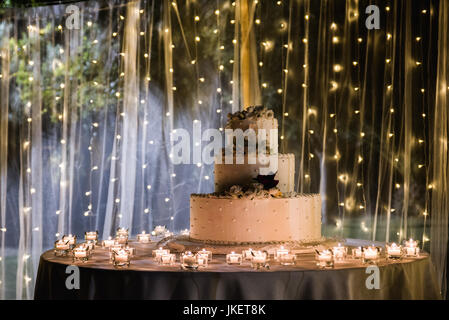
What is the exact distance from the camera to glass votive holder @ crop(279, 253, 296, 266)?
12.9ft

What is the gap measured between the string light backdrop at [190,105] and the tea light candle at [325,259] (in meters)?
1.88

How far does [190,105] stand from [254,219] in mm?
2215

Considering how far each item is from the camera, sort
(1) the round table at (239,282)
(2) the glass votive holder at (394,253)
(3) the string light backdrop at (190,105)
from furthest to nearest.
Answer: (3) the string light backdrop at (190,105)
(2) the glass votive holder at (394,253)
(1) the round table at (239,282)

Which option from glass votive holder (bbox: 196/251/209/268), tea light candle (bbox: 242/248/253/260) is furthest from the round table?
tea light candle (bbox: 242/248/253/260)

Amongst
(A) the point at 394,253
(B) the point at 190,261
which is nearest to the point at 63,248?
(B) the point at 190,261

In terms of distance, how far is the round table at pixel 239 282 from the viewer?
3.69m

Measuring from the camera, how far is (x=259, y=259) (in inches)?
150

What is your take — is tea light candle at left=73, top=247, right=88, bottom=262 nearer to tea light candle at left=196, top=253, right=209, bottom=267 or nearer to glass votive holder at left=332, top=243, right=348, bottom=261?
tea light candle at left=196, top=253, right=209, bottom=267

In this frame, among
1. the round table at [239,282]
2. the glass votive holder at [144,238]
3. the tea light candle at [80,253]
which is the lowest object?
the round table at [239,282]

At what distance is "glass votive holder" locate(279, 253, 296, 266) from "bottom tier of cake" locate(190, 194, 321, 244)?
517 mm

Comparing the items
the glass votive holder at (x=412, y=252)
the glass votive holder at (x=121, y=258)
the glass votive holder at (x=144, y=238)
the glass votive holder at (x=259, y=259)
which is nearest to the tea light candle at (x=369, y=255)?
the glass votive holder at (x=412, y=252)

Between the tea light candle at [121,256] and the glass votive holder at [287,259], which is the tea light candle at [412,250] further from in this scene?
the tea light candle at [121,256]

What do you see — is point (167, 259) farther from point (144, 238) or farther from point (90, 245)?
point (144, 238)

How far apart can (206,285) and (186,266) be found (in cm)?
22
